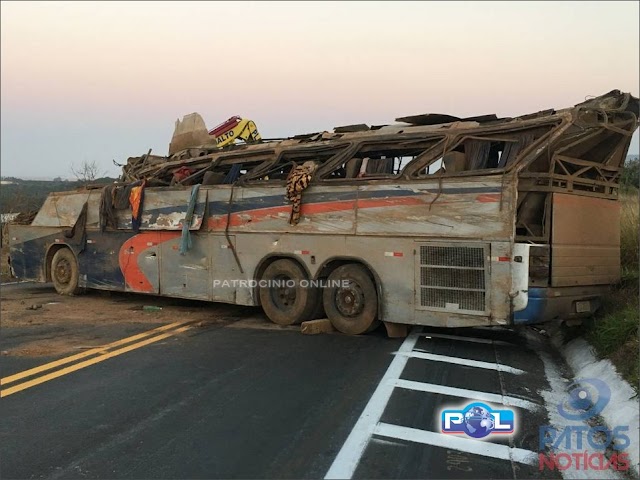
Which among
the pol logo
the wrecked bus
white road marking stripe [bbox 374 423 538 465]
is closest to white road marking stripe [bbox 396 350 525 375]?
the wrecked bus

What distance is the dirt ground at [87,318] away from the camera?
8.12 meters

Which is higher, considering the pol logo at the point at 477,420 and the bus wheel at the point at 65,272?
the bus wheel at the point at 65,272

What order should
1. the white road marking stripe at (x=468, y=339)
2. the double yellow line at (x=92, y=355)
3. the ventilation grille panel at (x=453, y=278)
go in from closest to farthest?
the double yellow line at (x=92, y=355) → the ventilation grille panel at (x=453, y=278) → the white road marking stripe at (x=468, y=339)

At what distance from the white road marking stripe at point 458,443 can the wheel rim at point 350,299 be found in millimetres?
3616

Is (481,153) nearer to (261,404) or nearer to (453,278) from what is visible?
(453,278)

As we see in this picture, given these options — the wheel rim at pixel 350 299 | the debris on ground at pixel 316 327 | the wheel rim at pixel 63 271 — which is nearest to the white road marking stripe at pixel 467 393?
the wheel rim at pixel 350 299

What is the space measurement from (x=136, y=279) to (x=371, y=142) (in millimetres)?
5982

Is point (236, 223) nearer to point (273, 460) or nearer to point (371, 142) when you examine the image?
point (371, 142)

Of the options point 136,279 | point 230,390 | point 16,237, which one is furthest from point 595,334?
point 16,237

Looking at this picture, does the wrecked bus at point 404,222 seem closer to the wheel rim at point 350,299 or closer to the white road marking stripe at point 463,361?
the wheel rim at point 350,299

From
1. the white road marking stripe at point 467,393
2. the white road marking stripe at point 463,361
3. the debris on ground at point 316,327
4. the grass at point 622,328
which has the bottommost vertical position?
the white road marking stripe at point 467,393

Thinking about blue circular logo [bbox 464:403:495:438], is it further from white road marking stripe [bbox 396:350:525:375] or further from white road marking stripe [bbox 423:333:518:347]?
white road marking stripe [bbox 423:333:518:347]

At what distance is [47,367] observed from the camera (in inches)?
264

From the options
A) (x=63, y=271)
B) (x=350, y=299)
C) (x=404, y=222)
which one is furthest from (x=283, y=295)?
(x=63, y=271)
